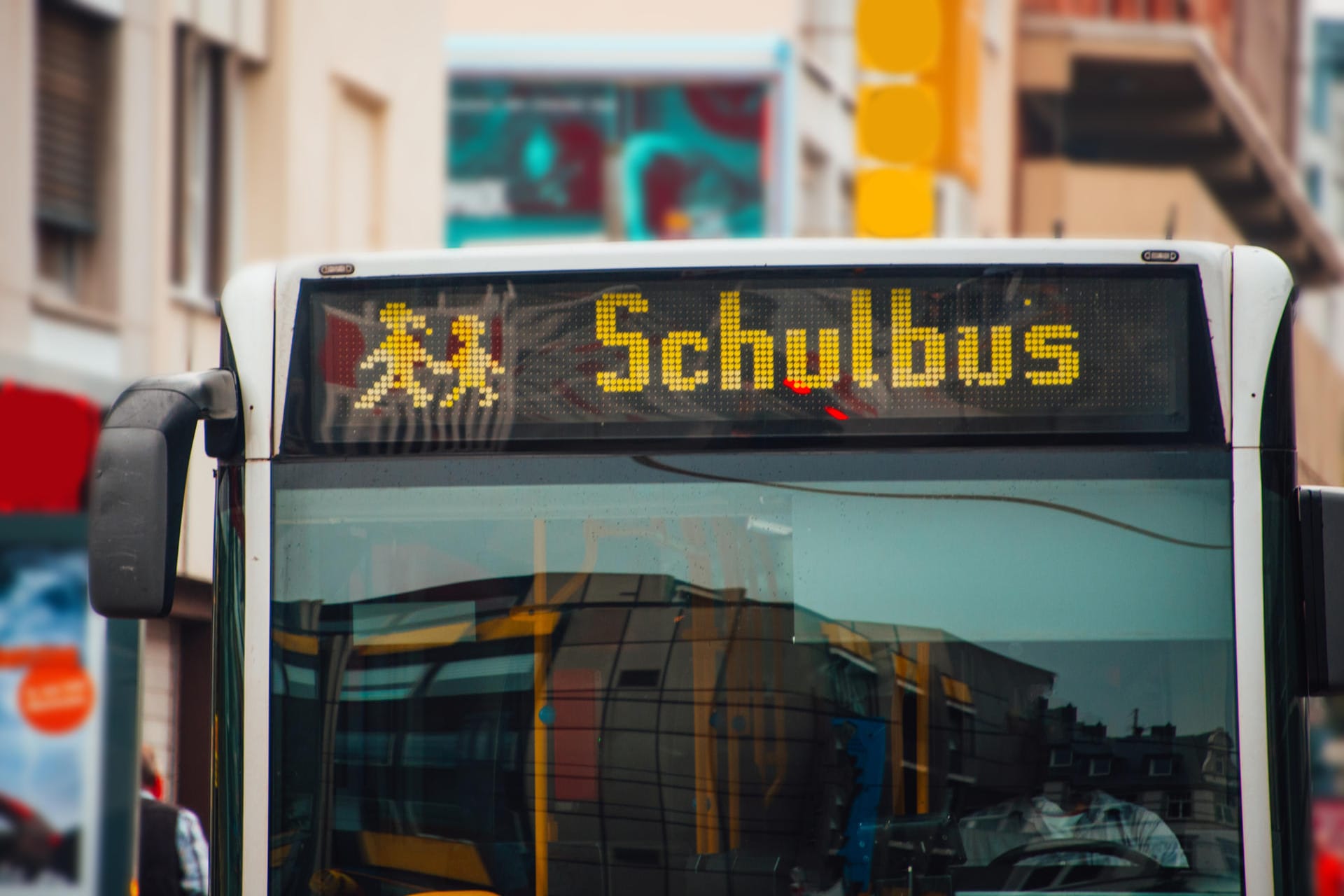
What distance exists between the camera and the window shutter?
14.3m

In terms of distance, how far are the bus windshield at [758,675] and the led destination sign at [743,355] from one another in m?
0.09

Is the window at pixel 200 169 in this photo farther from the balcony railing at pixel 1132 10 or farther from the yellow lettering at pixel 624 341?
the balcony railing at pixel 1132 10

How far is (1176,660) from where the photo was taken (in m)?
4.07

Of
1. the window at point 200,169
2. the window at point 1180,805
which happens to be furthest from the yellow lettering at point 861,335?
the window at point 200,169

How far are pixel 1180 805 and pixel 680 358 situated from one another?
1292mm

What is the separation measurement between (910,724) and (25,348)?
1058 cm

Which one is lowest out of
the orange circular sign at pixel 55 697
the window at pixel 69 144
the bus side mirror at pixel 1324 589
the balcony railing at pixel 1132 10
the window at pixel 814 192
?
the orange circular sign at pixel 55 697

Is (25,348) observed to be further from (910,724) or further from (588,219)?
(588,219)

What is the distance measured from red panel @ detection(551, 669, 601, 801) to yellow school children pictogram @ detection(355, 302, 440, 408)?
64cm

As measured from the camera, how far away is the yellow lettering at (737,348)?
425cm

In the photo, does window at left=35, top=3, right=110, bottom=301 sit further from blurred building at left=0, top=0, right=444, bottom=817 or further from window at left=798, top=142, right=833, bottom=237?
window at left=798, top=142, right=833, bottom=237

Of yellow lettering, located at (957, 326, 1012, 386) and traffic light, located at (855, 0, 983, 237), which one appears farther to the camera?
traffic light, located at (855, 0, 983, 237)

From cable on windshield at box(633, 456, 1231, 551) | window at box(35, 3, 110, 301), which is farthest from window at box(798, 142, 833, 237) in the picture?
cable on windshield at box(633, 456, 1231, 551)

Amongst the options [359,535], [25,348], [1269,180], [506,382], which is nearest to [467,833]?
[359,535]
